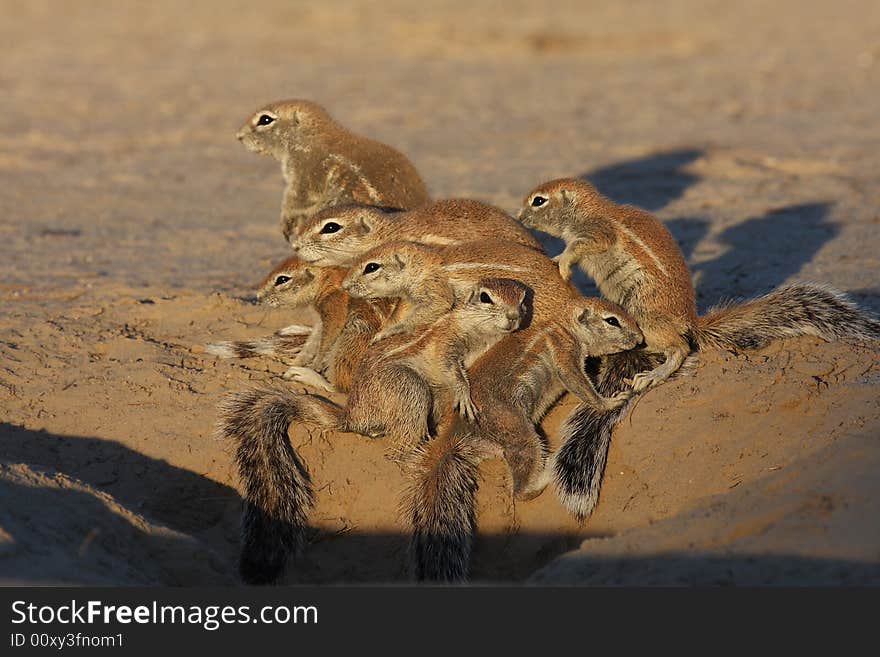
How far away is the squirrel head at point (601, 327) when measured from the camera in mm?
5832

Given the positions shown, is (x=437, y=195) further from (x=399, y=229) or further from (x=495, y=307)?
(x=495, y=307)

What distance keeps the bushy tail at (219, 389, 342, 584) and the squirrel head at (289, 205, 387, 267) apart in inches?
34.6

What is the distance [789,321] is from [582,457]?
144cm

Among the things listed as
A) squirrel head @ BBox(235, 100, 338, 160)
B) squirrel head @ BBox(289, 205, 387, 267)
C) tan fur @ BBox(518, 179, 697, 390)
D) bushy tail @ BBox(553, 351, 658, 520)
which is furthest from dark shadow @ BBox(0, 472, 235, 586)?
squirrel head @ BBox(235, 100, 338, 160)

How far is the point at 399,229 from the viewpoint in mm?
6508

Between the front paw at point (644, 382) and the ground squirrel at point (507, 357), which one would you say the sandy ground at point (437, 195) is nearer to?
the front paw at point (644, 382)

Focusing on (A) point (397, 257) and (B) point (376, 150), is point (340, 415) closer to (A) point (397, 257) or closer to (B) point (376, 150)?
(A) point (397, 257)

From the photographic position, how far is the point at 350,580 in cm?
569

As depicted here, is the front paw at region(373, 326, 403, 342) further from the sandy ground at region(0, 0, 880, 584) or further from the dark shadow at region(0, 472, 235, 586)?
the dark shadow at region(0, 472, 235, 586)

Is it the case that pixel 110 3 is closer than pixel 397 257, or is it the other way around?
pixel 397 257

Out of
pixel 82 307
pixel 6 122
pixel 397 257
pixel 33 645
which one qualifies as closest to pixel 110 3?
pixel 6 122

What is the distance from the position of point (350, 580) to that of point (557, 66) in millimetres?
11270

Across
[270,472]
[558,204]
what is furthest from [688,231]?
[270,472]

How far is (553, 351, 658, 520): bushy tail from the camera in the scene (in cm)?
559
